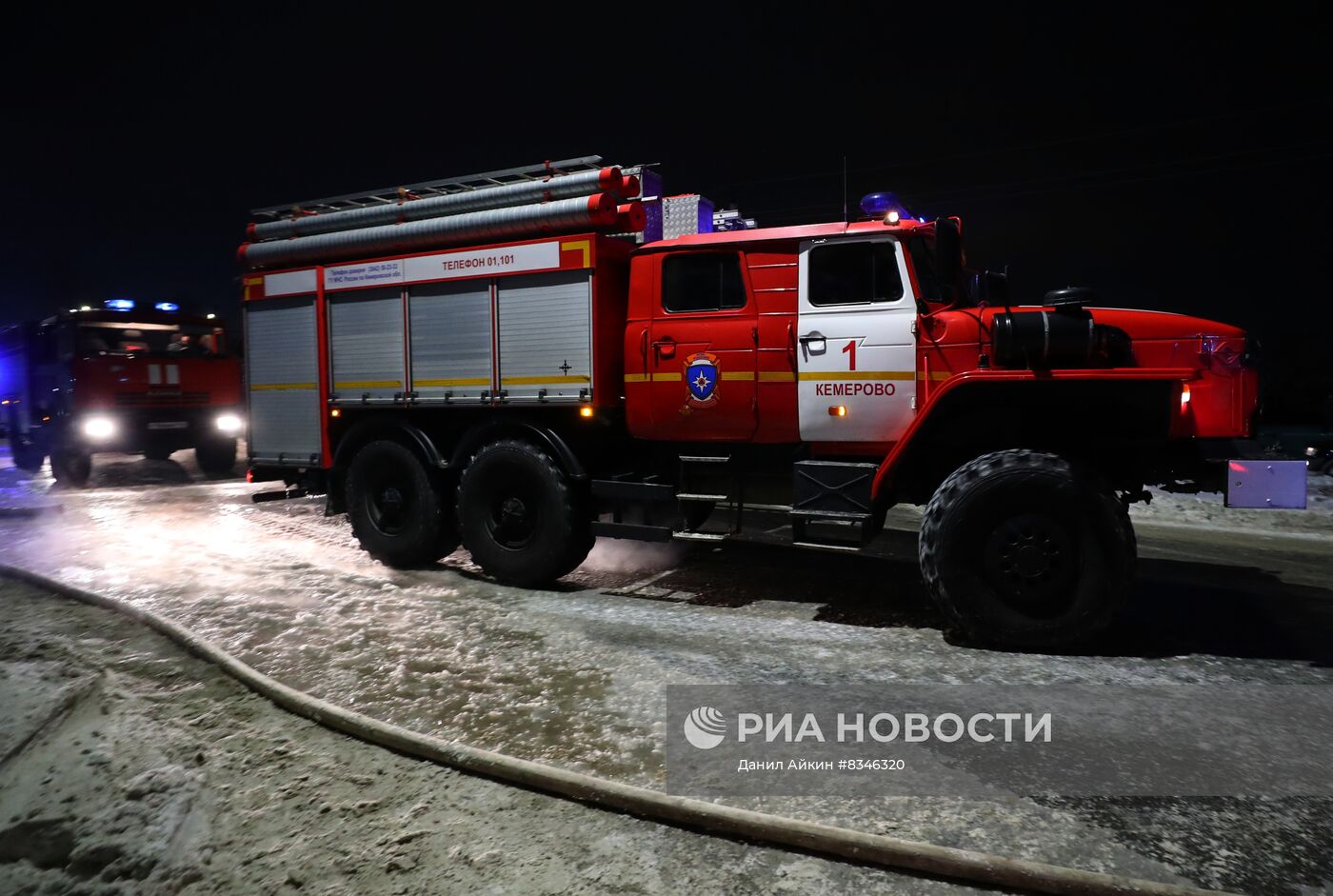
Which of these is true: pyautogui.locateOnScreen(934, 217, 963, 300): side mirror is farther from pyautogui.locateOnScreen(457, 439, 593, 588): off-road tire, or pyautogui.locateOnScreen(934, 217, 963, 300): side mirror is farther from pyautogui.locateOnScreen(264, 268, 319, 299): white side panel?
pyautogui.locateOnScreen(264, 268, 319, 299): white side panel

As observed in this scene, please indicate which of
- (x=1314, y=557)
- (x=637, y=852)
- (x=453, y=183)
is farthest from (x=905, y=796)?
(x=1314, y=557)

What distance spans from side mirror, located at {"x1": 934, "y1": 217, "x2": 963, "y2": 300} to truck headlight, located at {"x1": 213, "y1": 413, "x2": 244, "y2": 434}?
14876mm

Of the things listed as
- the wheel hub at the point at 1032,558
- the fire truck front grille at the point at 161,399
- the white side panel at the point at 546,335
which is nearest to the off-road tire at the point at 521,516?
the white side panel at the point at 546,335

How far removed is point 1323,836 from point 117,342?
1778 cm

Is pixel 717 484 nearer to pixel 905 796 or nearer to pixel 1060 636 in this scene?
pixel 1060 636

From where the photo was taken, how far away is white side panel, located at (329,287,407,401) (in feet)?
25.8

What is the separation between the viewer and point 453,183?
25.1 ft

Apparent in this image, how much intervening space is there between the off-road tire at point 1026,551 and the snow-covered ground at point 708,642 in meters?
0.25

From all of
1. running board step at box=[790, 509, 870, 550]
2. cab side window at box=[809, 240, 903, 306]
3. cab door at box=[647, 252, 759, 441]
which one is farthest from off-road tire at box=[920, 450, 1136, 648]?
cab door at box=[647, 252, 759, 441]

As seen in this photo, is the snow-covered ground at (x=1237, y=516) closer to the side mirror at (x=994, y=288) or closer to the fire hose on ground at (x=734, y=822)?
the side mirror at (x=994, y=288)

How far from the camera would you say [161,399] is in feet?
50.2

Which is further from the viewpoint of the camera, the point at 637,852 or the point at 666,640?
the point at 666,640

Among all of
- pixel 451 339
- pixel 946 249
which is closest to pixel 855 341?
pixel 946 249

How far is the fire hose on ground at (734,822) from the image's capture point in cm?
277
